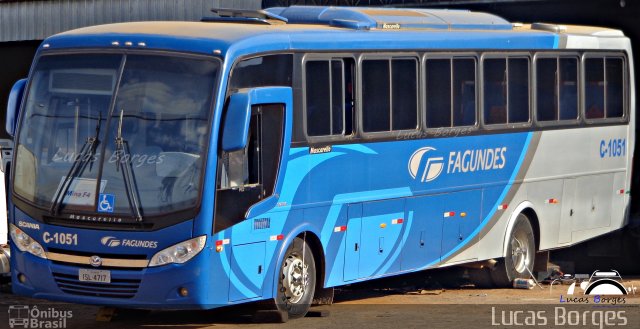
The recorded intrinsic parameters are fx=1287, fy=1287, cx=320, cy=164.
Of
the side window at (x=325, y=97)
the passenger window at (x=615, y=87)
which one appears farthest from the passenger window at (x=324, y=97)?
the passenger window at (x=615, y=87)

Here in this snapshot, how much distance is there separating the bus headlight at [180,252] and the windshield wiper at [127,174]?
37 centimetres

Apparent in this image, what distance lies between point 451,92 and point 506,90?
144cm

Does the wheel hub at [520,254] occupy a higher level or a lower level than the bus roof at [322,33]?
lower

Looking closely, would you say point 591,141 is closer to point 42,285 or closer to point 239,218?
point 239,218

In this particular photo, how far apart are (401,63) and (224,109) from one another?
3407 mm

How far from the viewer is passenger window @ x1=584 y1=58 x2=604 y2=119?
18375 millimetres

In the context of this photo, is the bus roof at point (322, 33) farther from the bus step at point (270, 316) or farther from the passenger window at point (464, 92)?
the bus step at point (270, 316)

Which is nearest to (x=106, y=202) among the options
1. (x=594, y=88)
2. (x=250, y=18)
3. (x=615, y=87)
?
(x=250, y=18)

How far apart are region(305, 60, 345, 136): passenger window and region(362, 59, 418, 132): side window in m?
0.42

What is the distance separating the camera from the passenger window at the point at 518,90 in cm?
1662

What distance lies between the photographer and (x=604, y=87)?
18875 mm

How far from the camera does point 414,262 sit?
14766 millimetres

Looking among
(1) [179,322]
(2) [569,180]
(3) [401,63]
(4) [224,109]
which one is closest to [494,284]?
(2) [569,180]
